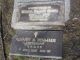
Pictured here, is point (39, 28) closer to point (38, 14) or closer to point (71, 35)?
point (38, 14)

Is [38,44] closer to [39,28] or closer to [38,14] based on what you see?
[39,28]

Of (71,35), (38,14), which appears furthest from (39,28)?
(71,35)

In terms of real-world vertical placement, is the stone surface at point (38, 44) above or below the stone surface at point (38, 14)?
below

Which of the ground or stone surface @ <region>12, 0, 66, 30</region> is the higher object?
stone surface @ <region>12, 0, 66, 30</region>

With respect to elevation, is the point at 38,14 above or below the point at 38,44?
above

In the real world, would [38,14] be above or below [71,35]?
above

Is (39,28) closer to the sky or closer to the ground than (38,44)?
closer to the sky

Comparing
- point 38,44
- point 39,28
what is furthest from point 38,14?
point 38,44

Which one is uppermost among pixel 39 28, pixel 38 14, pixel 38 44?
pixel 38 14

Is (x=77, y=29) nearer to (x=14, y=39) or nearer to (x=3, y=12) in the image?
(x=14, y=39)

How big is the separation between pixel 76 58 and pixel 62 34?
282 millimetres

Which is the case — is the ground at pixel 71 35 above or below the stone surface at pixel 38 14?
below

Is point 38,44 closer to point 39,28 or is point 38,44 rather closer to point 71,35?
point 39,28

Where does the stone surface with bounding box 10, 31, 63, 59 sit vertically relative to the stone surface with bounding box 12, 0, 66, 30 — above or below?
below
